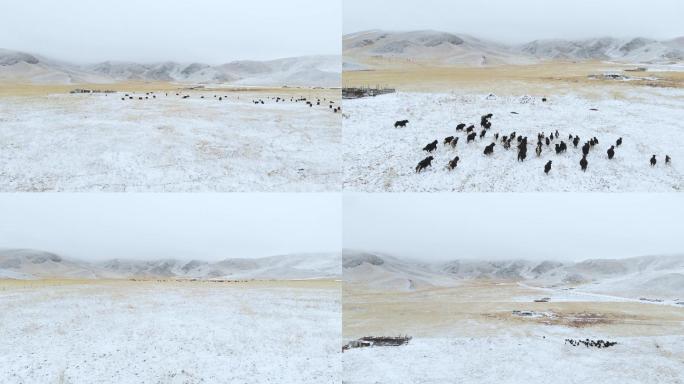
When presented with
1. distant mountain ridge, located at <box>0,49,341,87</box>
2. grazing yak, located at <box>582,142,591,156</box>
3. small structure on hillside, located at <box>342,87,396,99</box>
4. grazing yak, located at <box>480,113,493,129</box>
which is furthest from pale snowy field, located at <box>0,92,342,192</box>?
grazing yak, located at <box>582,142,591,156</box>

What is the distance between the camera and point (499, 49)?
8383 mm

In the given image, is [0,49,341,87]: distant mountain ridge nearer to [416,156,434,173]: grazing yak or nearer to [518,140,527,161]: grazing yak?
[416,156,434,173]: grazing yak

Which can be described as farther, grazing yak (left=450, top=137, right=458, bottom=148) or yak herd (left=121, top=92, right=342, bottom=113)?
yak herd (left=121, top=92, right=342, bottom=113)

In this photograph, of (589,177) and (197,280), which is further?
(197,280)

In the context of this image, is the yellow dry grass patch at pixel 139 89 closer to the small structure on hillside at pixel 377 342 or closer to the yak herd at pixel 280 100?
the yak herd at pixel 280 100

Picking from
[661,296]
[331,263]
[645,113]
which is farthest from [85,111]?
[661,296]

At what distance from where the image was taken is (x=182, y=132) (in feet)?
26.8

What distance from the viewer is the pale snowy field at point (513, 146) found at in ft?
24.7

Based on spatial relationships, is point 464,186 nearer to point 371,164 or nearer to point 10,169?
point 371,164

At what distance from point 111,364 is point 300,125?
4.38 m

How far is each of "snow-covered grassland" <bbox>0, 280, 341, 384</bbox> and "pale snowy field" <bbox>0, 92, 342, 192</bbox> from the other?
1.70m

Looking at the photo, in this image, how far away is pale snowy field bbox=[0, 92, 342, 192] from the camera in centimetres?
749

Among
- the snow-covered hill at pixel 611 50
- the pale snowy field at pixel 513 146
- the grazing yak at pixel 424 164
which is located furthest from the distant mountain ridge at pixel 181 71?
the snow-covered hill at pixel 611 50

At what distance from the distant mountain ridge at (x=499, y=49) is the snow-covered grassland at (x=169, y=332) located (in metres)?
3.82
